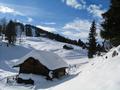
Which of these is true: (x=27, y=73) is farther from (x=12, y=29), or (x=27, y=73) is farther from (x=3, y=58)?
(x=12, y=29)

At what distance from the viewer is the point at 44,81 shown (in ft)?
134

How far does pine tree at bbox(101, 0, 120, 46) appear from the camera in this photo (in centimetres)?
3506

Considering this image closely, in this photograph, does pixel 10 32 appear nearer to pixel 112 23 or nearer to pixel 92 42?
pixel 92 42

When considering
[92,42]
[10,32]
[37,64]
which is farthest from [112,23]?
[10,32]

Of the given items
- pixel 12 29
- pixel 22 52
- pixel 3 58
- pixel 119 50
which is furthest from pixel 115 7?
pixel 12 29

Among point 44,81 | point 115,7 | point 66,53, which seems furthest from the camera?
point 66,53

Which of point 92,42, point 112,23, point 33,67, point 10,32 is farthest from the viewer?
point 10,32

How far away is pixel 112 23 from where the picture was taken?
3650cm

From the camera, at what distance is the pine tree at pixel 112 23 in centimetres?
3506

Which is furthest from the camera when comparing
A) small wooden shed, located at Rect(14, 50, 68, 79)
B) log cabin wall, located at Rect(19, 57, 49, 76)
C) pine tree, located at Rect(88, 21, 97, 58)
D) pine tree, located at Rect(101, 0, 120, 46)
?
pine tree, located at Rect(88, 21, 97, 58)

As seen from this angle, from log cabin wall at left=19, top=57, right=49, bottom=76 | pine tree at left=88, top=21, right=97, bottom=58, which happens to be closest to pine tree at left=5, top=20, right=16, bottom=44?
pine tree at left=88, top=21, right=97, bottom=58

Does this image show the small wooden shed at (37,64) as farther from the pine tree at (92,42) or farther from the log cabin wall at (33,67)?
the pine tree at (92,42)

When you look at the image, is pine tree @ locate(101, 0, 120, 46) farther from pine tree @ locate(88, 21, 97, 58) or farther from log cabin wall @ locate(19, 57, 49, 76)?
pine tree @ locate(88, 21, 97, 58)

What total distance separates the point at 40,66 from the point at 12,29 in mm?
63481
